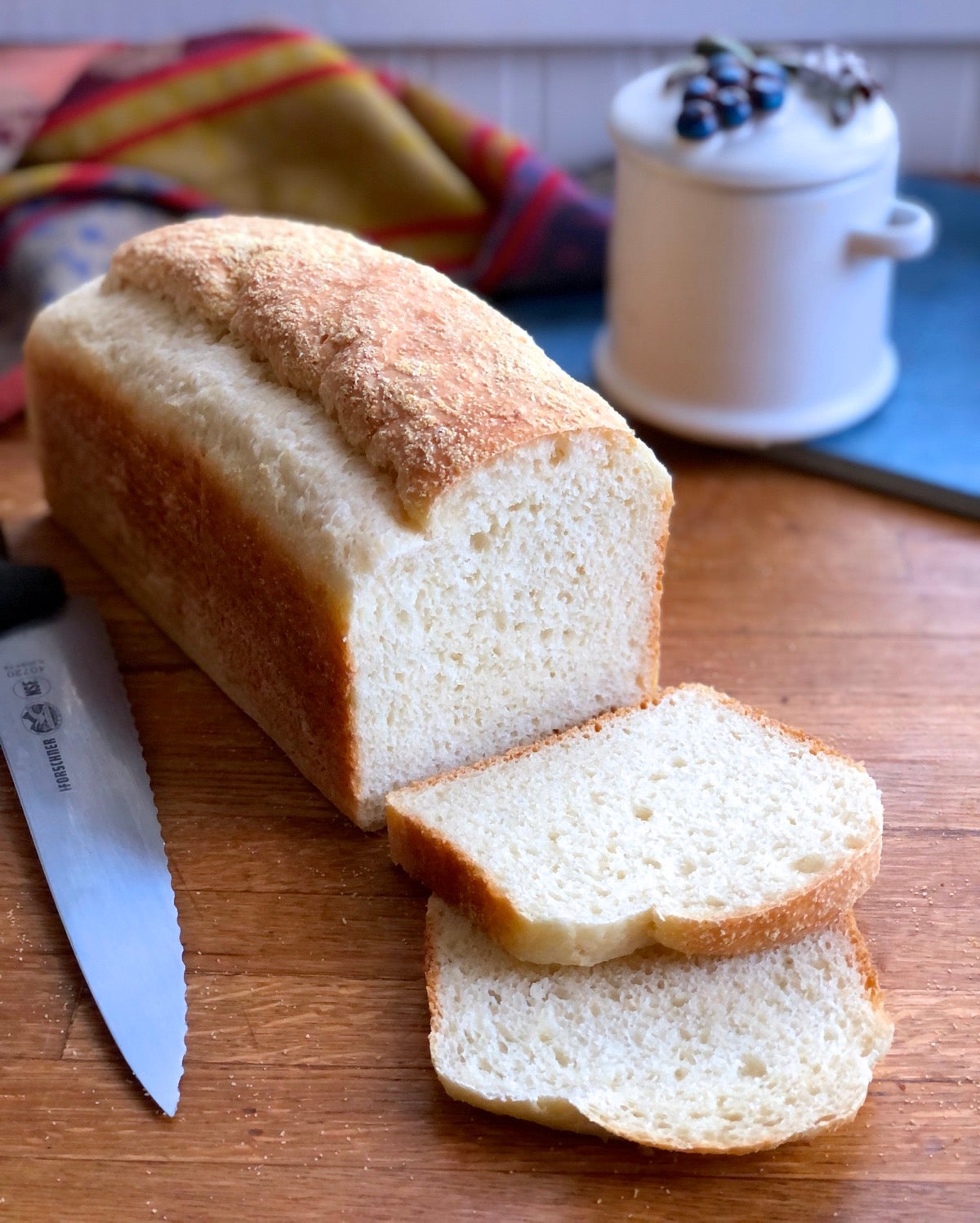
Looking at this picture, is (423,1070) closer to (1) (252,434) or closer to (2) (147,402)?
(1) (252,434)

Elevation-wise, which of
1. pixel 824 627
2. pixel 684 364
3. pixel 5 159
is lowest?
pixel 824 627

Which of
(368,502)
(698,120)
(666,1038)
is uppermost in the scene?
(698,120)

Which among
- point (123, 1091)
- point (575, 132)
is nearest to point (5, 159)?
point (575, 132)

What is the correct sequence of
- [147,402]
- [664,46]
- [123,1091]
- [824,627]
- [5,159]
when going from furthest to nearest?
1. [664,46]
2. [5,159]
3. [824,627]
4. [147,402]
5. [123,1091]

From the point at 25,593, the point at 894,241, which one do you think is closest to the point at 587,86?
the point at 894,241

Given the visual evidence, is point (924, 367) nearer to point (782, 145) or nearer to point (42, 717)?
point (782, 145)

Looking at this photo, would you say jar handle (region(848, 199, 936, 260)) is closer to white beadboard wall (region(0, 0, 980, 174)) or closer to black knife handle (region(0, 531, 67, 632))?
white beadboard wall (region(0, 0, 980, 174))
